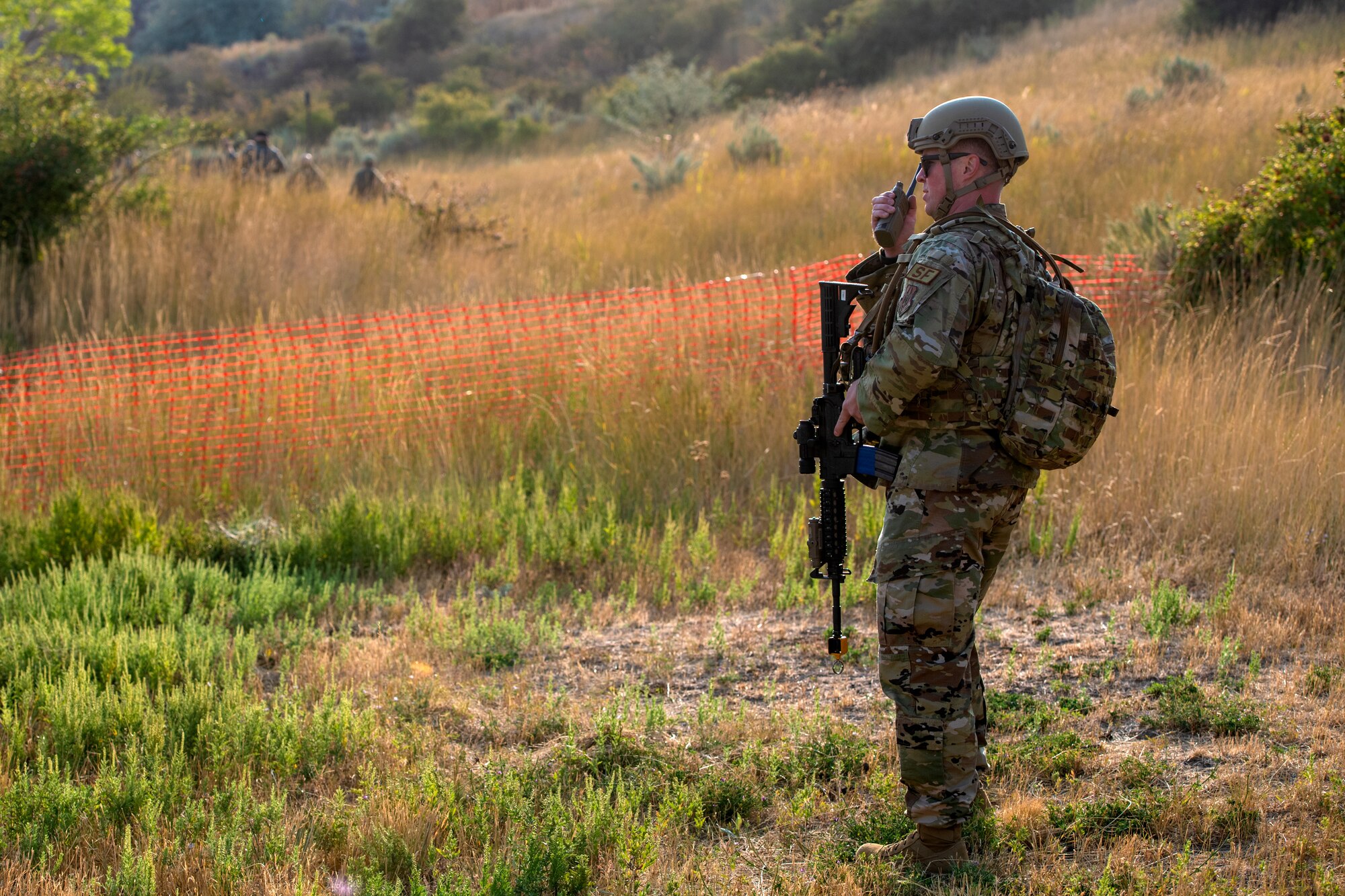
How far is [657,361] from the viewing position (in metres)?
7.32

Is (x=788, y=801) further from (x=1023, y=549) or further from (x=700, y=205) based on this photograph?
(x=700, y=205)

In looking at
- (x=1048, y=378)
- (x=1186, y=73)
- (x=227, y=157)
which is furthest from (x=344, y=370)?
(x=1186, y=73)

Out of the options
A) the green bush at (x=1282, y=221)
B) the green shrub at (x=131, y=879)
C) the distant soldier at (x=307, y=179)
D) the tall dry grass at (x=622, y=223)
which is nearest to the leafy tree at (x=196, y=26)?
the tall dry grass at (x=622, y=223)

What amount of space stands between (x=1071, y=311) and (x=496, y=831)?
2217 mm

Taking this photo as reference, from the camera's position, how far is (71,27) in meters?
29.5

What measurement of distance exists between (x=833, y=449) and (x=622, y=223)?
10633 mm

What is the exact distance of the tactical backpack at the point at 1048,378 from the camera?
2.92 m

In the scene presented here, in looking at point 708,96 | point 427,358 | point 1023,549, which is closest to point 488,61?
point 708,96

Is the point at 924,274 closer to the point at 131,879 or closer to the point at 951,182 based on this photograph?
the point at 951,182

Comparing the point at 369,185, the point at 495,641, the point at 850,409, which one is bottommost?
Result: the point at 495,641

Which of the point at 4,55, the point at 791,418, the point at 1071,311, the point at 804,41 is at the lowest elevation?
the point at 791,418

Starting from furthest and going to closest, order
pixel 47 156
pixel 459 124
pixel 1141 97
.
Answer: pixel 459 124, pixel 1141 97, pixel 47 156

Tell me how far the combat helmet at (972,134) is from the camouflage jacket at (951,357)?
0.08 m

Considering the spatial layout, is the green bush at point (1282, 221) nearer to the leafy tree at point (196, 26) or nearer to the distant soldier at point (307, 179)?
the distant soldier at point (307, 179)
